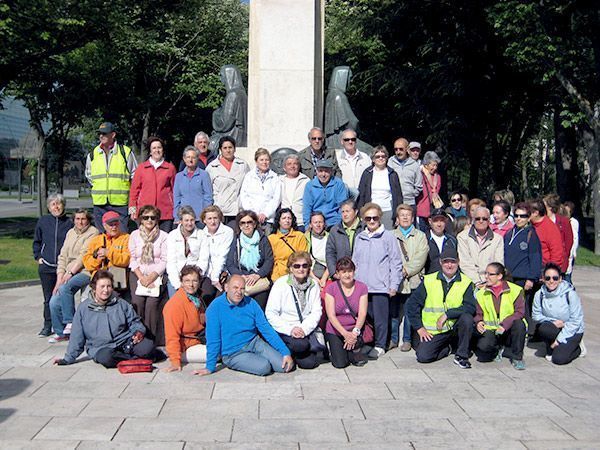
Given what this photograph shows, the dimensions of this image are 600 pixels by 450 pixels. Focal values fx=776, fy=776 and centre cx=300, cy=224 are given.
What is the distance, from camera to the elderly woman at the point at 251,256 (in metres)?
8.90

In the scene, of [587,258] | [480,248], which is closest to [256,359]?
[480,248]

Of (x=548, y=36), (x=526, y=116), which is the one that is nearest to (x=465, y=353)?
(x=548, y=36)

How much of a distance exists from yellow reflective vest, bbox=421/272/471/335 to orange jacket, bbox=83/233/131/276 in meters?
3.50

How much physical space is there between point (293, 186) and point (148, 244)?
2.17m

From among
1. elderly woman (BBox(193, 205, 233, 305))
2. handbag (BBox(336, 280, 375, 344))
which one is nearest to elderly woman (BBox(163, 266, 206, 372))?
elderly woman (BBox(193, 205, 233, 305))

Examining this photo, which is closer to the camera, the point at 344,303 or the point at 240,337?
the point at 240,337

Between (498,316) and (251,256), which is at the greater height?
(251,256)

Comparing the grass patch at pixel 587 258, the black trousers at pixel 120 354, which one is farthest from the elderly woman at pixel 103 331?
the grass patch at pixel 587 258

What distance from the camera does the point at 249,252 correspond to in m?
8.94

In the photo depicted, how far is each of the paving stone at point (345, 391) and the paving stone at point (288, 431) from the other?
2.67 ft

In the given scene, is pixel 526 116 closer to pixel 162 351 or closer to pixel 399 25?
pixel 399 25

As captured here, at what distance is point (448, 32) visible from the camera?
1191 inches

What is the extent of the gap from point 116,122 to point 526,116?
1885 centimetres

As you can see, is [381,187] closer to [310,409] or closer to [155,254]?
[155,254]
